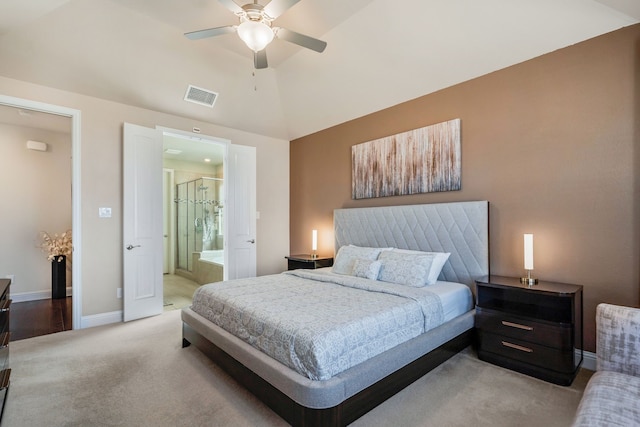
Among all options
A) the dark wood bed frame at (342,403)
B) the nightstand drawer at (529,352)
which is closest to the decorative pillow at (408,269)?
the dark wood bed frame at (342,403)

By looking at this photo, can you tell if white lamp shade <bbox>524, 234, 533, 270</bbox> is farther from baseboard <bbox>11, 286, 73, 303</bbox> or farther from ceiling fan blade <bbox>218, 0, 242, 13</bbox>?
baseboard <bbox>11, 286, 73, 303</bbox>

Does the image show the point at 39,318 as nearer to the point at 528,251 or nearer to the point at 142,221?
the point at 142,221

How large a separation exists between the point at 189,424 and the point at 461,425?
1721mm

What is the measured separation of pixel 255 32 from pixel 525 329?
11.0 ft

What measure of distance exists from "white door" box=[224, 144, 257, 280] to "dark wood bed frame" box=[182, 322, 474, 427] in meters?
2.24

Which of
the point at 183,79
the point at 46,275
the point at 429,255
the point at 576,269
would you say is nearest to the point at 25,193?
the point at 46,275

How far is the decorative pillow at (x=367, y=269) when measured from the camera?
134 inches

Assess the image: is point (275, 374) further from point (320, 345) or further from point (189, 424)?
point (189, 424)

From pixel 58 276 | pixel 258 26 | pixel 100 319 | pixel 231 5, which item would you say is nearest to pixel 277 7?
pixel 258 26

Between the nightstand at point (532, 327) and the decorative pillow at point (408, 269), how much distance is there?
1.66ft

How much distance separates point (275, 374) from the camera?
190 cm

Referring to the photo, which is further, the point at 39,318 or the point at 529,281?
the point at 39,318

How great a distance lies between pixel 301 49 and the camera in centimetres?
394

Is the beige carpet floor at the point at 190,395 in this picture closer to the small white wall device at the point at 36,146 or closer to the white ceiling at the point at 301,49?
the white ceiling at the point at 301,49
